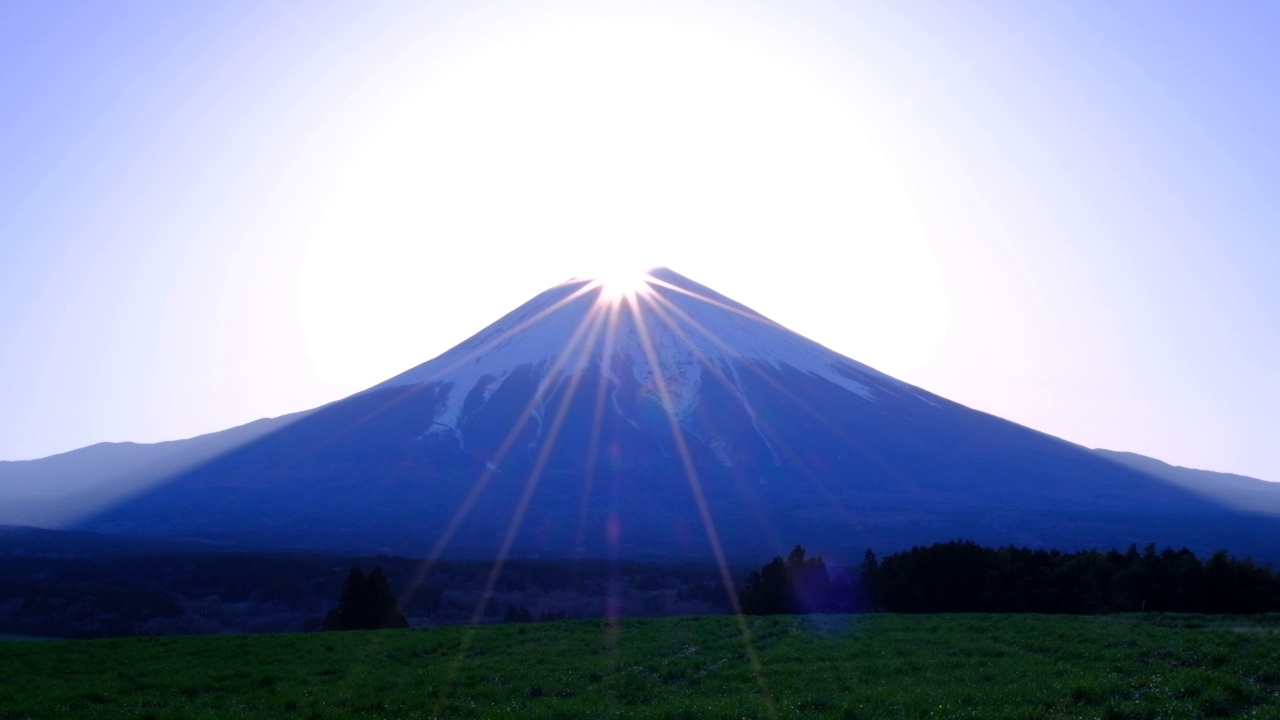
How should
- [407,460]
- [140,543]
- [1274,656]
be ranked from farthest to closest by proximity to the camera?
[407,460] → [140,543] → [1274,656]

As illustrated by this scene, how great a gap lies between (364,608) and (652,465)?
8842cm

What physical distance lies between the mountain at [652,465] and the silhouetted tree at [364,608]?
46378 millimetres

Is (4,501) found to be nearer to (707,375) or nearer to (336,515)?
(336,515)

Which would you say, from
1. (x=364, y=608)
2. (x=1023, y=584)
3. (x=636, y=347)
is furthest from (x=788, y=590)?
(x=636, y=347)

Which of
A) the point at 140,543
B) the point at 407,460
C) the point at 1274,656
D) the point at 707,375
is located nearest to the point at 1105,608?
the point at 1274,656

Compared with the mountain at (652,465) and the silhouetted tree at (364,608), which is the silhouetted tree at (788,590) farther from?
the mountain at (652,465)

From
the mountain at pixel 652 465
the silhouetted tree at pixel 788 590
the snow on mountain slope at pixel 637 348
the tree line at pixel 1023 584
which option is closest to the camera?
the tree line at pixel 1023 584

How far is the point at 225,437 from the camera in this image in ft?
511

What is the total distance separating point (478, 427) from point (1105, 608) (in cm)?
10374

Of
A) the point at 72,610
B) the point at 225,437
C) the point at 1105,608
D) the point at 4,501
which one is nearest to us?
the point at 1105,608

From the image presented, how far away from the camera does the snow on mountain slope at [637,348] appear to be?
140375 millimetres

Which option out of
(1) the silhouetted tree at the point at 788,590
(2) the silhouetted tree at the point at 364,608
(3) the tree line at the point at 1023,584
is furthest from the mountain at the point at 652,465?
(2) the silhouetted tree at the point at 364,608

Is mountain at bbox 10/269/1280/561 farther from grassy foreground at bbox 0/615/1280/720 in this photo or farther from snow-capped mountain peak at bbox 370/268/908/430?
grassy foreground at bbox 0/615/1280/720

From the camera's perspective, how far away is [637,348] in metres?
148
